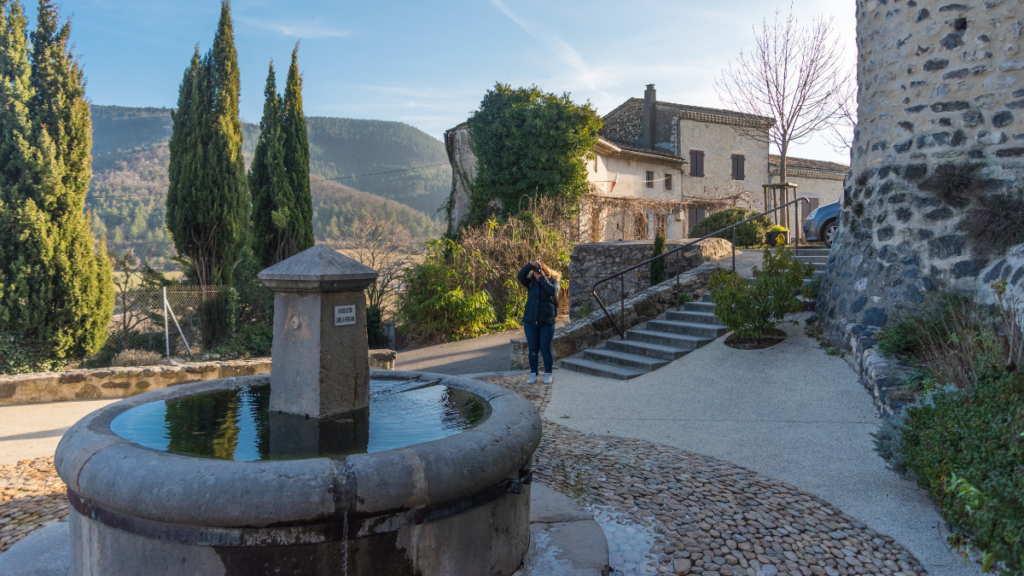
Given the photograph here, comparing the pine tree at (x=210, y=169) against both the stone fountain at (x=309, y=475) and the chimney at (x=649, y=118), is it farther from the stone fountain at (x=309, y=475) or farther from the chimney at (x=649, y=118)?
the chimney at (x=649, y=118)

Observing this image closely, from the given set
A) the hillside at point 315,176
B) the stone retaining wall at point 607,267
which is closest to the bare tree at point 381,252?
→ the stone retaining wall at point 607,267

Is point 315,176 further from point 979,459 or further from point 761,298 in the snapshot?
point 979,459

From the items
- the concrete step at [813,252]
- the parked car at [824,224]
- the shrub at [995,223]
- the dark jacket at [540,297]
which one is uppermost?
the parked car at [824,224]

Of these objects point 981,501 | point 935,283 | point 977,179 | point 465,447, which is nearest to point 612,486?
point 465,447

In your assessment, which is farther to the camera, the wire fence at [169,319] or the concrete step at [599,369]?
the wire fence at [169,319]

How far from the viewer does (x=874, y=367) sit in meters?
5.38

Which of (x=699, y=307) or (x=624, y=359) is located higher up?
(x=699, y=307)

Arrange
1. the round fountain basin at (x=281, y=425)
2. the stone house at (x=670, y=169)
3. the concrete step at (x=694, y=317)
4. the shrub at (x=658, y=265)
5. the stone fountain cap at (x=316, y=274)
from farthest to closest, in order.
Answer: the stone house at (x=670, y=169)
the shrub at (x=658, y=265)
the concrete step at (x=694, y=317)
the stone fountain cap at (x=316, y=274)
the round fountain basin at (x=281, y=425)

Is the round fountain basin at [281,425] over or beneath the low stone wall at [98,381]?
over

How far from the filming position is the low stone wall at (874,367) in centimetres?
485

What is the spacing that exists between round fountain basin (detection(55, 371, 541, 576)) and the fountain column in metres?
0.31

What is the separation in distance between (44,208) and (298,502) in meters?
9.66

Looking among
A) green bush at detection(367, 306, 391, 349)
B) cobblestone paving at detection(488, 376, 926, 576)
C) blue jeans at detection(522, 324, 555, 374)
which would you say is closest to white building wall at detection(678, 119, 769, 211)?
green bush at detection(367, 306, 391, 349)

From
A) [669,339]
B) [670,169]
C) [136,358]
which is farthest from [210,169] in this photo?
[670,169]
